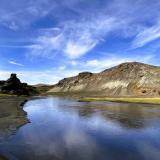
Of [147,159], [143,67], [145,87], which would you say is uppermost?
[143,67]

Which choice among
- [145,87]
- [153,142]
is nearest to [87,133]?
[153,142]

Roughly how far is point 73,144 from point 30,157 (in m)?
5.53

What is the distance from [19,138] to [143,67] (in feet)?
585

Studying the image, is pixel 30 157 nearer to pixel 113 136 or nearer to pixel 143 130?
pixel 113 136

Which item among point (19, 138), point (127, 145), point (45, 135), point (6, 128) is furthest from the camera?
point (6, 128)

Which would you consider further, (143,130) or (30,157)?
(143,130)

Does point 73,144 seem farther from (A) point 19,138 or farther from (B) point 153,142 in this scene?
(B) point 153,142

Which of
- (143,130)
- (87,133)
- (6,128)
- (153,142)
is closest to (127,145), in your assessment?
(153,142)

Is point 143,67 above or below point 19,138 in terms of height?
above

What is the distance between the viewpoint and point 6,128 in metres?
31.0

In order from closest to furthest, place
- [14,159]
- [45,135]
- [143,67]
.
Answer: [14,159] < [45,135] < [143,67]

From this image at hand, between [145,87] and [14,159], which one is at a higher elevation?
[145,87]

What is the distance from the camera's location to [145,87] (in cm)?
15675

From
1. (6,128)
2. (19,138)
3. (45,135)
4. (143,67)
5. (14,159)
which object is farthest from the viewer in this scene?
(143,67)
